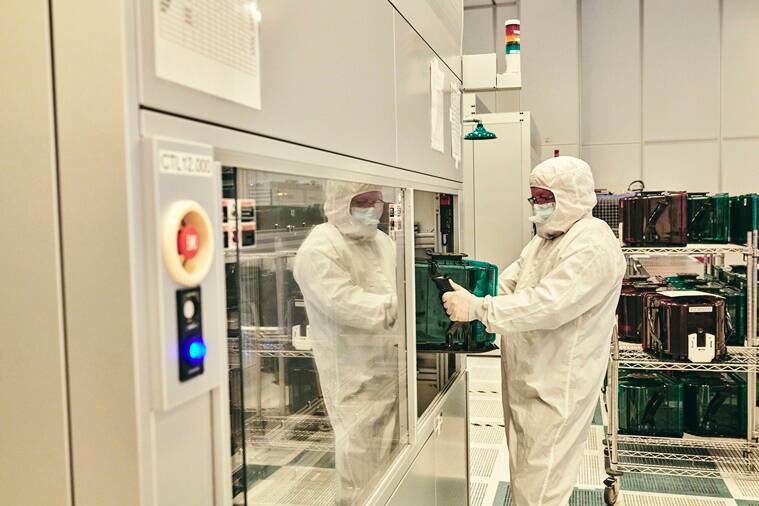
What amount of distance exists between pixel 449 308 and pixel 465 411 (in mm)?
639

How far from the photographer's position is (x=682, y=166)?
8.34 metres

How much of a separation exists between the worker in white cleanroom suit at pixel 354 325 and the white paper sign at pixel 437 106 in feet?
1.74

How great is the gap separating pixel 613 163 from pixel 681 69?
4.43ft

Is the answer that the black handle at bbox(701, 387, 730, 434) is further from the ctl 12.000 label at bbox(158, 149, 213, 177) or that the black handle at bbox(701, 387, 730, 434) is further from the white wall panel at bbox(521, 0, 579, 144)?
the white wall panel at bbox(521, 0, 579, 144)

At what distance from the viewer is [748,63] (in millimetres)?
8086

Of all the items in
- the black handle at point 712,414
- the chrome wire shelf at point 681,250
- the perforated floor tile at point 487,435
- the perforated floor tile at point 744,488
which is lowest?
the perforated floor tile at point 744,488

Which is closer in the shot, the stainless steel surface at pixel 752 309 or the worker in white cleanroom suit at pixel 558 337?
the worker in white cleanroom suit at pixel 558 337

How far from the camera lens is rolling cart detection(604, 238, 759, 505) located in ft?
12.8

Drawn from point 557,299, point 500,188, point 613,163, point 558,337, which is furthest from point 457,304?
point 613,163

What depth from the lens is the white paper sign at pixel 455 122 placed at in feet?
8.92

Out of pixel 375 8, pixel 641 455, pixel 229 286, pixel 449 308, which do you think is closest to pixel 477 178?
pixel 641 455

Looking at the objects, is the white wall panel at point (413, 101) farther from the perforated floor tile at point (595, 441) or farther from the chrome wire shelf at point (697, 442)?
the perforated floor tile at point (595, 441)

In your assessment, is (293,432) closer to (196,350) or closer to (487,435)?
(196,350)

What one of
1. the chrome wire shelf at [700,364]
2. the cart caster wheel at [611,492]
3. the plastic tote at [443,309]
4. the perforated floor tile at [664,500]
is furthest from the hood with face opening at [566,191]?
the perforated floor tile at [664,500]
